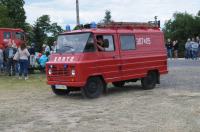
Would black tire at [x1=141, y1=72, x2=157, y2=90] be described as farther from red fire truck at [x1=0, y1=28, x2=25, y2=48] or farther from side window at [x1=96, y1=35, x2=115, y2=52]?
red fire truck at [x1=0, y1=28, x2=25, y2=48]

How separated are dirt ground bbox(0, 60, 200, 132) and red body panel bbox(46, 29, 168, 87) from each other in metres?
0.65

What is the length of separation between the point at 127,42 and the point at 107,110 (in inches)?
188

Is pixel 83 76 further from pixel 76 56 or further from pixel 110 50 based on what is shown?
pixel 110 50

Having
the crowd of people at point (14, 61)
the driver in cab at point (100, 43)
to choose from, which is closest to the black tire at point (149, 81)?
the driver in cab at point (100, 43)

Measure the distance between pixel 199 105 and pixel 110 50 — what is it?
4.31 meters

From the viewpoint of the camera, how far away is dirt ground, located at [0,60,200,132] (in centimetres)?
1100

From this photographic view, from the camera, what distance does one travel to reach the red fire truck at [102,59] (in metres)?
15.8

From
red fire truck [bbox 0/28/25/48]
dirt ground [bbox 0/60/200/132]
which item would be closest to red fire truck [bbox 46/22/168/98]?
dirt ground [bbox 0/60/200/132]

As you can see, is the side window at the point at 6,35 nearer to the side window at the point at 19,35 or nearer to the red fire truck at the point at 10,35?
the red fire truck at the point at 10,35

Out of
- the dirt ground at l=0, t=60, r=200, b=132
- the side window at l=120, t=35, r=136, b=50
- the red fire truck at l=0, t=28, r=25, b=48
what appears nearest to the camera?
the dirt ground at l=0, t=60, r=200, b=132

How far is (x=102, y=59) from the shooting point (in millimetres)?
16281

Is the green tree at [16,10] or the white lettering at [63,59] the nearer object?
the white lettering at [63,59]

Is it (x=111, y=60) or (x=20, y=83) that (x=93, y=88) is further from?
(x=20, y=83)

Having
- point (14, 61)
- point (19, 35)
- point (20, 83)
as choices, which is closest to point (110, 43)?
point (20, 83)
